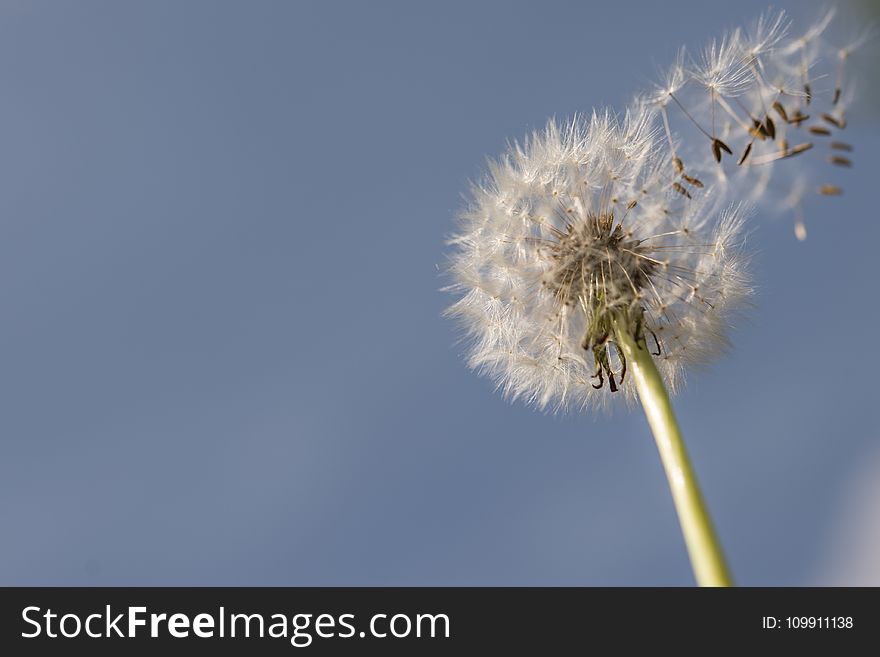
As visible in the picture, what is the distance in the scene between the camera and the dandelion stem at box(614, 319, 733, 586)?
15.2ft

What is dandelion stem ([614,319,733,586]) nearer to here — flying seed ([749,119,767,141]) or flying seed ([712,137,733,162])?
flying seed ([712,137,733,162])

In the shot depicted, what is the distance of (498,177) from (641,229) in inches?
56.9

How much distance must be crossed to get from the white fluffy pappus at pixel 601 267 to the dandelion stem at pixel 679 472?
0.41m

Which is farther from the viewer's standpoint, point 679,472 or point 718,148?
point 718,148

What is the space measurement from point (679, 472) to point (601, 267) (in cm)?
216

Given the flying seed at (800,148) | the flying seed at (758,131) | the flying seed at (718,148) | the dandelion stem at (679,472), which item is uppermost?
the flying seed at (718,148)

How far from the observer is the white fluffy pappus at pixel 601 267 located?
6.88 metres

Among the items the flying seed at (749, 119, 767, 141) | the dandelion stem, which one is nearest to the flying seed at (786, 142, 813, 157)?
the flying seed at (749, 119, 767, 141)

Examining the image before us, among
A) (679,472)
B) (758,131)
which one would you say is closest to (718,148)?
(758,131)

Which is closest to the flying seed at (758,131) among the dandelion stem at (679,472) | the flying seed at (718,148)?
the flying seed at (718,148)

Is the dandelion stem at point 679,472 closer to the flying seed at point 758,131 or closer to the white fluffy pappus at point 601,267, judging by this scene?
the white fluffy pappus at point 601,267

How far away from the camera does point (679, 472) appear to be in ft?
17.0

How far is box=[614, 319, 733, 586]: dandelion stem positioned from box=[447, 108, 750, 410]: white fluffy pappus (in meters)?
0.41

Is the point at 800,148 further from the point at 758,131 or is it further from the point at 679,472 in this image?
the point at 679,472
